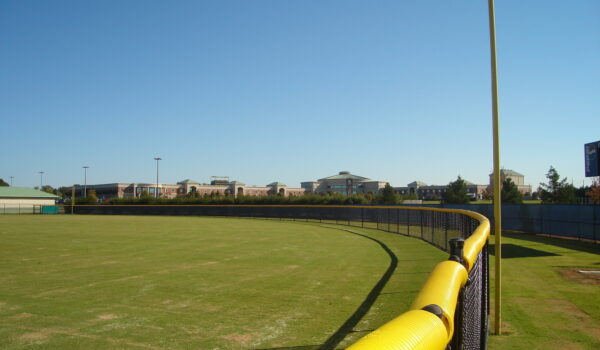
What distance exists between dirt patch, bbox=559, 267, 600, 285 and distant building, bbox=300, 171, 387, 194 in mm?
137272

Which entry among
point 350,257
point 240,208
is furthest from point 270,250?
point 240,208

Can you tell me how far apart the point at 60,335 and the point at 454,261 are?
607 cm

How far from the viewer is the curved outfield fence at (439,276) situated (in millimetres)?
1436

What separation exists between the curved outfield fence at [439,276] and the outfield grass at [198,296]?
1.95m

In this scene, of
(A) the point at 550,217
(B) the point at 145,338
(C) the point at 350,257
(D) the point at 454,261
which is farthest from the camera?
(A) the point at 550,217

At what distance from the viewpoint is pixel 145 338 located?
6227mm

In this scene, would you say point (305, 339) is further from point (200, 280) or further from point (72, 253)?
point (72, 253)

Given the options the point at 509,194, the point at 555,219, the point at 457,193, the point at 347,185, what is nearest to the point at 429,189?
the point at 347,185

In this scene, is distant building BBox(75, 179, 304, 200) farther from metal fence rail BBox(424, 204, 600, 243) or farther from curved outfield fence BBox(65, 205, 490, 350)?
metal fence rail BBox(424, 204, 600, 243)

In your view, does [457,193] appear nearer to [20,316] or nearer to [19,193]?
[20,316]

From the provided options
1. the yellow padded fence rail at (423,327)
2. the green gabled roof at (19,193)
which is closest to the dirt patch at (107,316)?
the yellow padded fence rail at (423,327)

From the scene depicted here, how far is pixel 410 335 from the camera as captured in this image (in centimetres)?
138

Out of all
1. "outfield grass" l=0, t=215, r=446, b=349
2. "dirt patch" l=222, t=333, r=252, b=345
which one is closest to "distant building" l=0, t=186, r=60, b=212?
"outfield grass" l=0, t=215, r=446, b=349

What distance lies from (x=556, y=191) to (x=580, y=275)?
63329 mm
